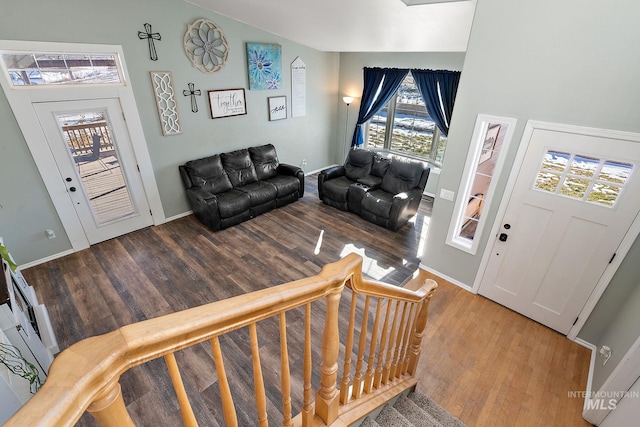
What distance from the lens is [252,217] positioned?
16.5 ft

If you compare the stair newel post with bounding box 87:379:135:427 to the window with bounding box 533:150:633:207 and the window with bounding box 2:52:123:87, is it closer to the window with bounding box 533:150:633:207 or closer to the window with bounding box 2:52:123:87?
the window with bounding box 533:150:633:207

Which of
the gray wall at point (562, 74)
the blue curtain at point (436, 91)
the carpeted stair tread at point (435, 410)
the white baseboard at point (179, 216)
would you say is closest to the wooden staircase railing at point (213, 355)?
the carpeted stair tread at point (435, 410)

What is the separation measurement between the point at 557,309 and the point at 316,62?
5746 millimetres

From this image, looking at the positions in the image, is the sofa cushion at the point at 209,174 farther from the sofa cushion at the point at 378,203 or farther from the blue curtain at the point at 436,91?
the blue curtain at the point at 436,91

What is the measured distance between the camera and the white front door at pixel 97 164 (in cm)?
357

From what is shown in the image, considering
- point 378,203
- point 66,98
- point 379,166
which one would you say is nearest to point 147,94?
point 66,98

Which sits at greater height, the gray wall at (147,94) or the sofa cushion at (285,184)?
the gray wall at (147,94)

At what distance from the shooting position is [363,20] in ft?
12.6

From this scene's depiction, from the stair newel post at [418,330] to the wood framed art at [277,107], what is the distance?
4.75m

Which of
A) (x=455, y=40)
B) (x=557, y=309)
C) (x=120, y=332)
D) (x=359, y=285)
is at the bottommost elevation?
(x=557, y=309)

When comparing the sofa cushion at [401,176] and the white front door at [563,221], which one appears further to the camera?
the sofa cushion at [401,176]

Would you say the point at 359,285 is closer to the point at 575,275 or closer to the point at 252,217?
the point at 575,275

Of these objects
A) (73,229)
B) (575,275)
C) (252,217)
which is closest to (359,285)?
(575,275)

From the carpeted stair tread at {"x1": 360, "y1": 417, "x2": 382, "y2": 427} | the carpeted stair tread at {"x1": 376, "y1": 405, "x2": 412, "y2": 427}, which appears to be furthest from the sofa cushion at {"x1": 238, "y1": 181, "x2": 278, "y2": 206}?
the carpeted stair tread at {"x1": 360, "y1": 417, "x2": 382, "y2": 427}
